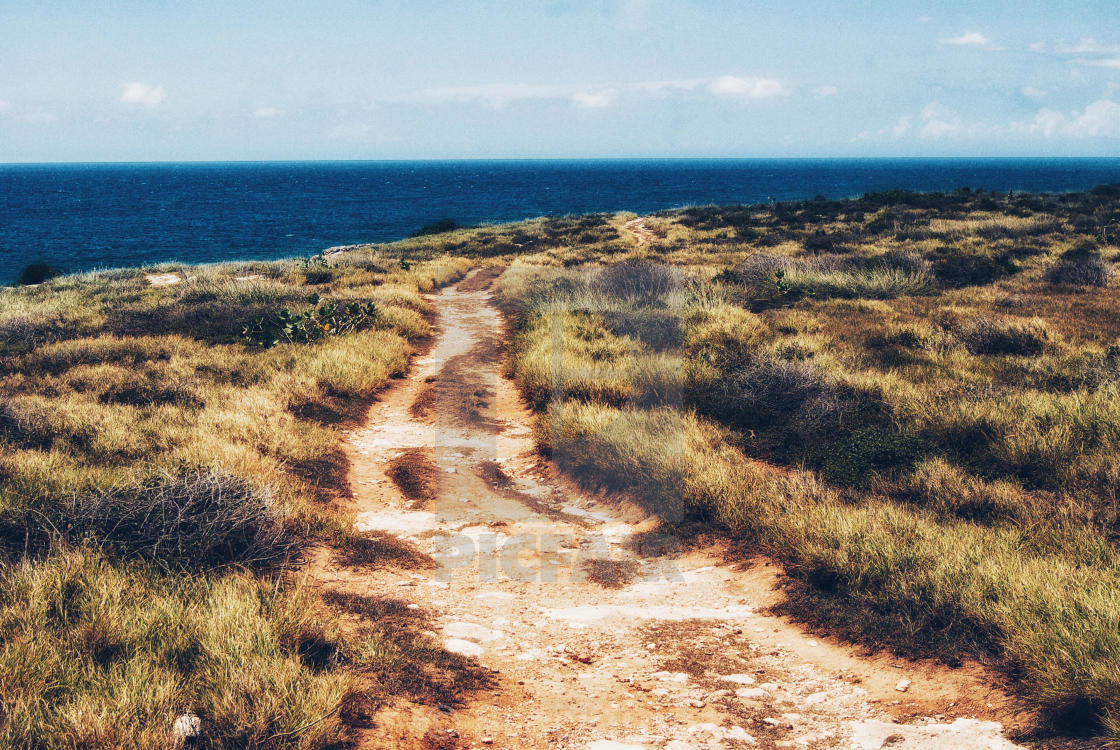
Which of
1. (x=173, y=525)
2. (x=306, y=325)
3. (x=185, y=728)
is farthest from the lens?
(x=306, y=325)

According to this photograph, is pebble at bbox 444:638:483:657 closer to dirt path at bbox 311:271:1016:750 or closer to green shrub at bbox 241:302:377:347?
dirt path at bbox 311:271:1016:750

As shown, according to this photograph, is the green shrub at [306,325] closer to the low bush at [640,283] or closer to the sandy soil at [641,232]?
the low bush at [640,283]

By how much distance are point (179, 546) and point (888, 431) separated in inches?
279

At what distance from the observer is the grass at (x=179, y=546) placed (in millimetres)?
3182

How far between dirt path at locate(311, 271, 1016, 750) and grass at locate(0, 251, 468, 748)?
1.55 feet

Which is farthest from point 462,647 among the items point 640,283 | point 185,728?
point 640,283

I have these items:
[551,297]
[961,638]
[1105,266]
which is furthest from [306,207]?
[961,638]

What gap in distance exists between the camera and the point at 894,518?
5.43m

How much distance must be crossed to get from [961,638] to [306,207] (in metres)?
100

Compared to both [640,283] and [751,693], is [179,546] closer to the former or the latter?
[751,693]

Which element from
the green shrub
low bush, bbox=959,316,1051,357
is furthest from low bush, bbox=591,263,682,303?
low bush, bbox=959,316,1051,357

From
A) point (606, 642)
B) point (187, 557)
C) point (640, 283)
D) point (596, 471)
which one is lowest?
point (606, 642)

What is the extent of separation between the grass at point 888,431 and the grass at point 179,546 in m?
3.00

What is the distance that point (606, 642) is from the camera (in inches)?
182
